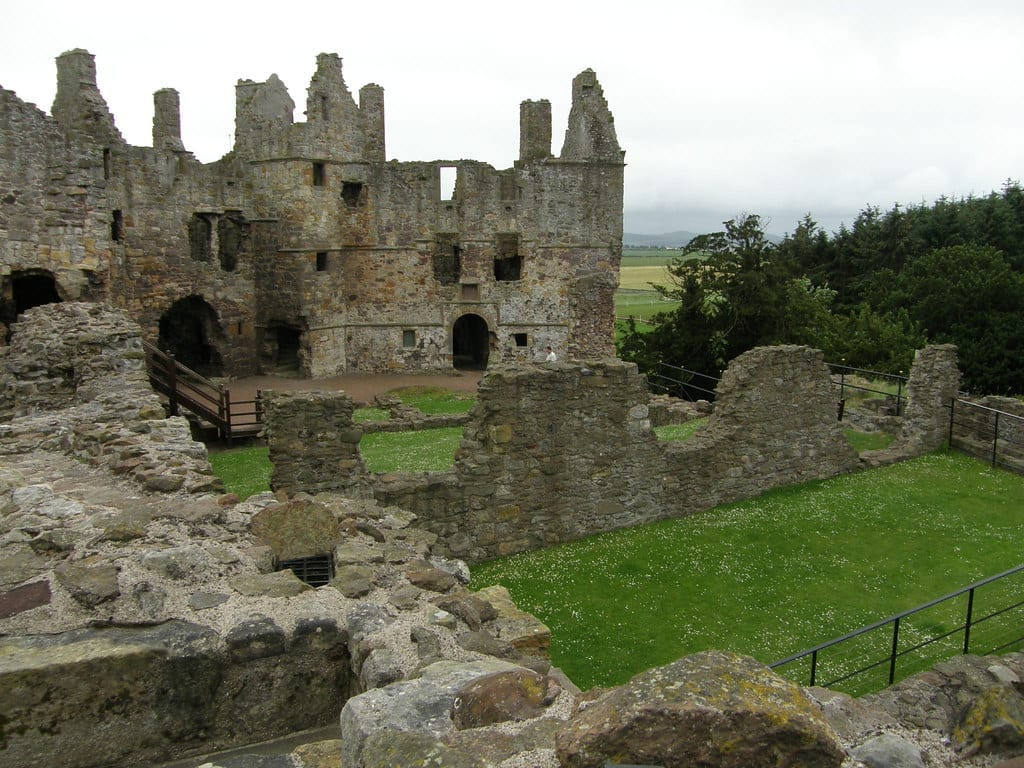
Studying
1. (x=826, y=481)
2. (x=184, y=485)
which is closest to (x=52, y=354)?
(x=184, y=485)

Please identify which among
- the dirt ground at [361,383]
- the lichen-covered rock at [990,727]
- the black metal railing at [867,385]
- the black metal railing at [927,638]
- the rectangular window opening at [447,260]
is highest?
the rectangular window opening at [447,260]

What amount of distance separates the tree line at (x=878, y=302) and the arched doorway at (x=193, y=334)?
13.6 m

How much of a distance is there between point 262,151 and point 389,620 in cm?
2560

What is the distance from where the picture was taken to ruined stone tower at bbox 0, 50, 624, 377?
979 inches

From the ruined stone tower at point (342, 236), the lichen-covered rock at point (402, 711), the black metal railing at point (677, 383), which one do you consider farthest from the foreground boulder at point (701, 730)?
the ruined stone tower at point (342, 236)

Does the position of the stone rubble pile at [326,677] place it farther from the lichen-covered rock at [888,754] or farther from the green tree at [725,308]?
the green tree at [725,308]

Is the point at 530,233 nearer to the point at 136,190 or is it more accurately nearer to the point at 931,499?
the point at 136,190

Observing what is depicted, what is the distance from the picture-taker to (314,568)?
18.1 ft

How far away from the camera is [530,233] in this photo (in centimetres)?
2995

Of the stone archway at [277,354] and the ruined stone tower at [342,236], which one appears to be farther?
the stone archway at [277,354]

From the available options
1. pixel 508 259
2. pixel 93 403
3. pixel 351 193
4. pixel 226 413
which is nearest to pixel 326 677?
pixel 93 403

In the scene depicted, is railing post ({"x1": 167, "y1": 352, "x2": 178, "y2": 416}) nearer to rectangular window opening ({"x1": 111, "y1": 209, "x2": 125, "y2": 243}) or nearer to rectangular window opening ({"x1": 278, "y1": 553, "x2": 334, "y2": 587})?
rectangular window opening ({"x1": 111, "y1": 209, "x2": 125, "y2": 243})

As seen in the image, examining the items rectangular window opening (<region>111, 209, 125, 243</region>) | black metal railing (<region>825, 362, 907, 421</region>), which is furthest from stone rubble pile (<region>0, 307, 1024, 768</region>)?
rectangular window opening (<region>111, 209, 125, 243</region>)

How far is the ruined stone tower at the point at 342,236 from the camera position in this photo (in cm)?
2488
